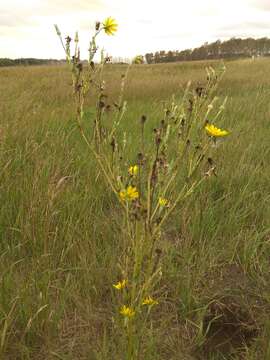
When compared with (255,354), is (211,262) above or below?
above

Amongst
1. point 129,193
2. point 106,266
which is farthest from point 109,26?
point 106,266

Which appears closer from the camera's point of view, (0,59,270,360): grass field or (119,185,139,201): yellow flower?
(119,185,139,201): yellow flower

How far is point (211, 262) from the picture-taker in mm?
1908

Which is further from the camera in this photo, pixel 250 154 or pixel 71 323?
pixel 250 154

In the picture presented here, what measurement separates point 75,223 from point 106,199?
41cm

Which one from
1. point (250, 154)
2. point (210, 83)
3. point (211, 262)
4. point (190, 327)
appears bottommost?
point (190, 327)

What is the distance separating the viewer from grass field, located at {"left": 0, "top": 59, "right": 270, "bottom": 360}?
1.52 metres

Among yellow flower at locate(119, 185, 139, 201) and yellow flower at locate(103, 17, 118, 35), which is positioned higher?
yellow flower at locate(103, 17, 118, 35)

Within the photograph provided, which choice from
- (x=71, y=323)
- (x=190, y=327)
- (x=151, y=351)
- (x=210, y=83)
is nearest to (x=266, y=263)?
(x=190, y=327)

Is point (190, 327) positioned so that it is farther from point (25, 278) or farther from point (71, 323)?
point (25, 278)

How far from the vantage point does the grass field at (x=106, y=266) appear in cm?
152

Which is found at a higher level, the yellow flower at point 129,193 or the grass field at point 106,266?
the yellow flower at point 129,193

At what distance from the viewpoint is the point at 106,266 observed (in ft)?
6.14

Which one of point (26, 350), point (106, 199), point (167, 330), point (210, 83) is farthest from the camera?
point (106, 199)
